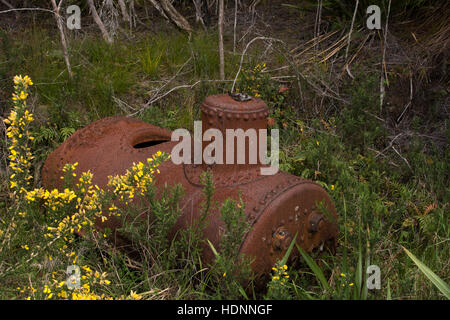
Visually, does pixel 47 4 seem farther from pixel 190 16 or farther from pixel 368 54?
pixel 368 54

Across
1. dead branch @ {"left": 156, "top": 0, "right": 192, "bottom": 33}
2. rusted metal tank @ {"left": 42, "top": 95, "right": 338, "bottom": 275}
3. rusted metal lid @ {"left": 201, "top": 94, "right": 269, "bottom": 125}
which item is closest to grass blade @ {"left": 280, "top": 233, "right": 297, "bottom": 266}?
rusted metal tank @ {"left": 42, "top": 95, "right": 338, "bottom": 275}

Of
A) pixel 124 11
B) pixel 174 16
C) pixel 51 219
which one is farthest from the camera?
pixel 124 11

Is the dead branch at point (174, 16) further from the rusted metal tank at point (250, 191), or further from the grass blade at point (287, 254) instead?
the grass blade at point (287, 254)

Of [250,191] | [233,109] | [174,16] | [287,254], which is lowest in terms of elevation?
[287,254]

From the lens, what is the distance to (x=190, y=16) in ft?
19.5

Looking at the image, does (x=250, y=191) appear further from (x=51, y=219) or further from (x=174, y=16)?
(x=174, y=16)

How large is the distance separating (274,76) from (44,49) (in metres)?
2.31

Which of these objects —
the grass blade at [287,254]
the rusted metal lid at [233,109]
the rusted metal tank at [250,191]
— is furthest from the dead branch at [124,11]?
the grass blade at [287,254]

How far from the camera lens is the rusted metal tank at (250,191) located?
7.50 ft

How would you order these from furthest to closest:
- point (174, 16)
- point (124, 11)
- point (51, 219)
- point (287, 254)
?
point (124, 11) < point (174, 16) < point (51, 219) < point (287, 254)

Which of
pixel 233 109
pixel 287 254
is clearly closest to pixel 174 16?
pixel 233 109

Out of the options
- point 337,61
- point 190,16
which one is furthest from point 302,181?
point 190,16

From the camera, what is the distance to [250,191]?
239cm

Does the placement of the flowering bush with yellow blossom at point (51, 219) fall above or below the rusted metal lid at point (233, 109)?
below
